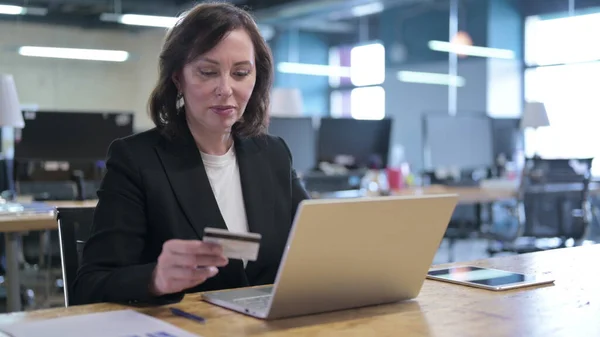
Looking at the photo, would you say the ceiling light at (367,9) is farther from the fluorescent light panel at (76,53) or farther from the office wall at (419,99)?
the fluorescent light panel at (76,53)

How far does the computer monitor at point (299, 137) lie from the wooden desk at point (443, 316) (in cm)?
320

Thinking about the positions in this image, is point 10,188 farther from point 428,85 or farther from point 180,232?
point 428,85

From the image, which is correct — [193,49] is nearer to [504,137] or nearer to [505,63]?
[504,137]

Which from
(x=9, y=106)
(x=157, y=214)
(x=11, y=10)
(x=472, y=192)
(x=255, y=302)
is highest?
(x=11, y=10)

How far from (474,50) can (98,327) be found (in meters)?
8.74

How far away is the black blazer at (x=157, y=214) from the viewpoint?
4.25 feet

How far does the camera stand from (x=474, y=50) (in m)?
9.22

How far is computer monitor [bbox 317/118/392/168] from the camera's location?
15.8 ft

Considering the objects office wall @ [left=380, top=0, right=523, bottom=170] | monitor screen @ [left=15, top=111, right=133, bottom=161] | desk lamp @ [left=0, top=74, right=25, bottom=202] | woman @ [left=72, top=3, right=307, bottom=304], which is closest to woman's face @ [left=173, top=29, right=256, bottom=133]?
woman @ [left=72, top=3, right=307, bottom=304]

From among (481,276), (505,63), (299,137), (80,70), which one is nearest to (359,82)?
(505,63)

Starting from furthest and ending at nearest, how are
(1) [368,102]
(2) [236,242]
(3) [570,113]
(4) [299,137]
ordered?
1. (1) [368,102]
2. (3) [570,113]
3. (4) [299,137]
4. (2) [236,242]

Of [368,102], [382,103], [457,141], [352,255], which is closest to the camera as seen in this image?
[352,255]

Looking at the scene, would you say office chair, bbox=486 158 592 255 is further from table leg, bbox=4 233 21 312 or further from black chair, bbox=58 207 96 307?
black chair, bbox=58 207 96 307

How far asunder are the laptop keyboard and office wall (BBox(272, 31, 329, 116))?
32.9 feet
